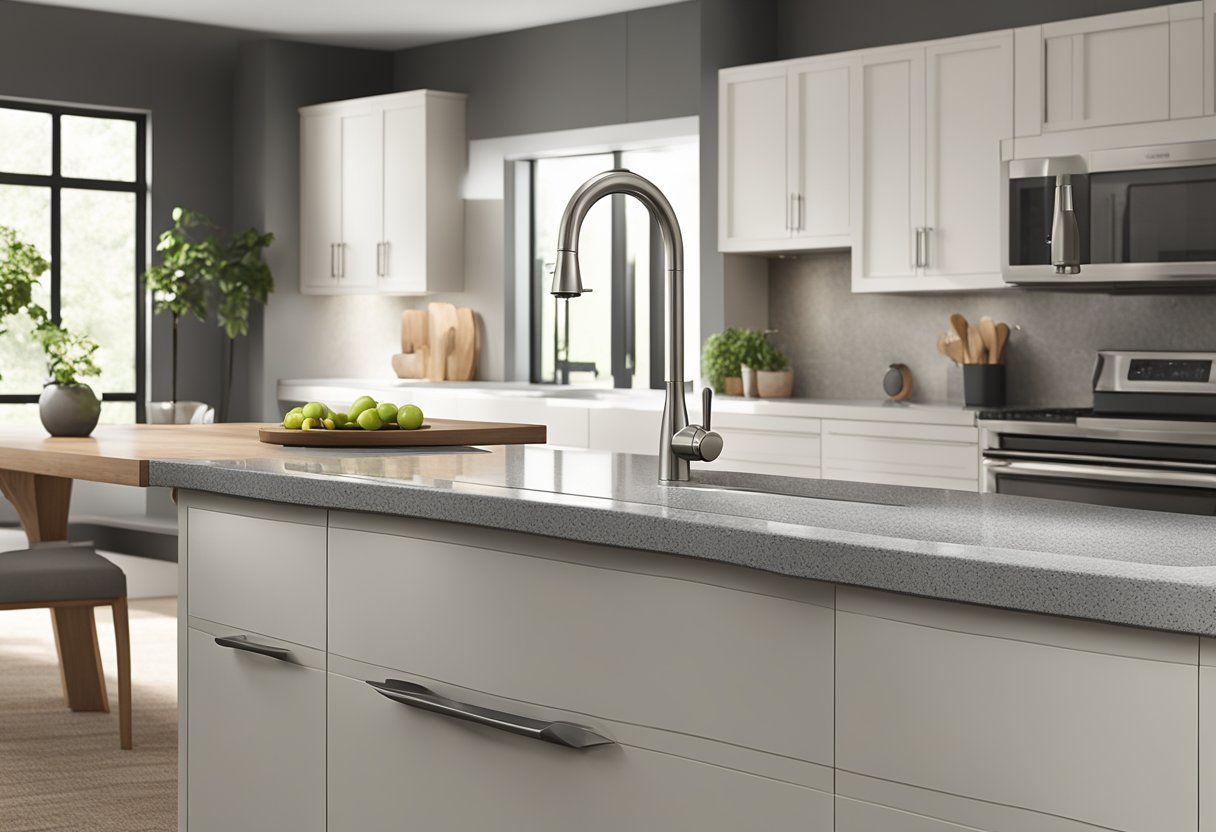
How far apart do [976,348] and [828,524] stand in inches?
154

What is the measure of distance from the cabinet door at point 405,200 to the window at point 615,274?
573mm

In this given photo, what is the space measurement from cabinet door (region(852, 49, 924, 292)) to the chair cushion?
9.68ft

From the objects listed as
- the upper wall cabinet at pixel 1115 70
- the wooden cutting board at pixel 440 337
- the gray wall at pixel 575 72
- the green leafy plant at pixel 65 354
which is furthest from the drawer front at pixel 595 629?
the wooden cutting board at pixel 440 337

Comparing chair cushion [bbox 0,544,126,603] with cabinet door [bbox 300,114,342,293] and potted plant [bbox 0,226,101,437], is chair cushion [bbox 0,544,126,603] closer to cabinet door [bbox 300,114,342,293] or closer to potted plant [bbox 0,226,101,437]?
potted plant [bbox 0,226,101,437]

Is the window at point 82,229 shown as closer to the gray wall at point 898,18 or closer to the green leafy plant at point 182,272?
the green leafy plant at point 182,272

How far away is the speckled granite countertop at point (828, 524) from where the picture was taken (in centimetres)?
150

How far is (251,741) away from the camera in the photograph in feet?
8.96

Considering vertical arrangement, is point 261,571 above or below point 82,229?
below

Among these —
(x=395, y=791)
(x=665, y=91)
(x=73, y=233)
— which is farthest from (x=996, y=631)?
(x=73, y=233)

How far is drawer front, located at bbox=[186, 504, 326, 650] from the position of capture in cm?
258

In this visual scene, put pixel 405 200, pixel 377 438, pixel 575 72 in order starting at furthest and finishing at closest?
Result: pixel 405 200
pixel 575 72
pixel 377 438

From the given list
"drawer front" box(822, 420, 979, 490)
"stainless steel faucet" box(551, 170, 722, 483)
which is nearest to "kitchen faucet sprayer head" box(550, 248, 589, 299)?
"stainless steel faucet" box(551, 170, 722, 483)

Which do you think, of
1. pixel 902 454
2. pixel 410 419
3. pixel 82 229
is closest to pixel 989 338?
pixel 902 454

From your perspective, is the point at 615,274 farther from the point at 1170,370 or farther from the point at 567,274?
the point at 567,274
